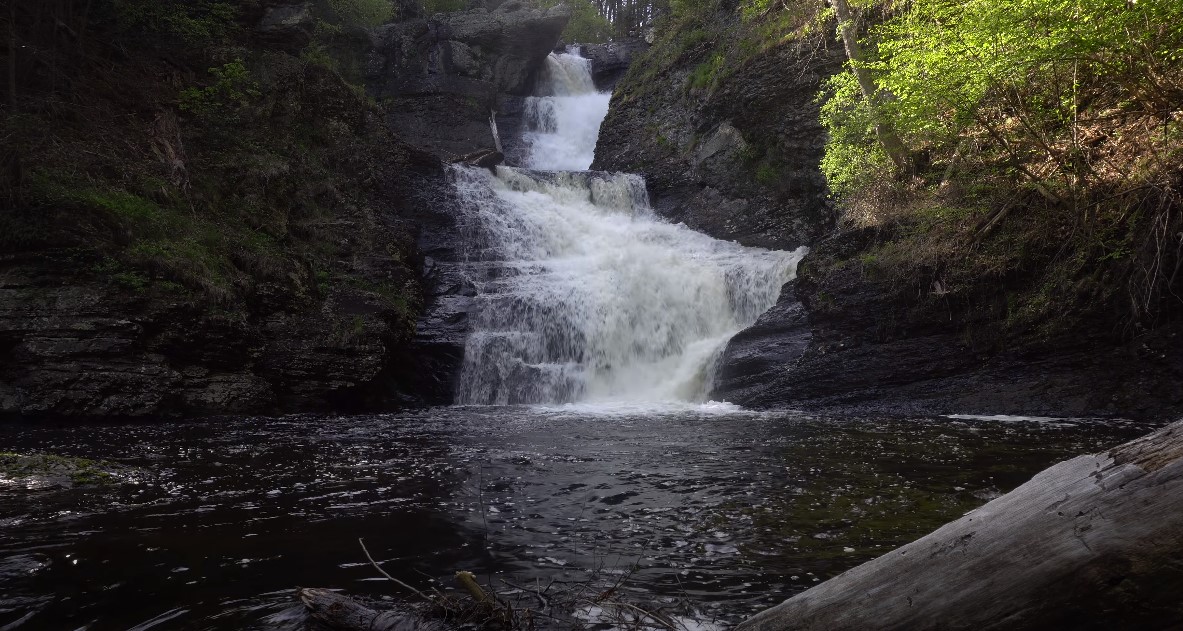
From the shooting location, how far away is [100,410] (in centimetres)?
1081

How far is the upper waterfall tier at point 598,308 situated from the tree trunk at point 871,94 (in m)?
3.33

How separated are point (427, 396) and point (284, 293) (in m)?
3.54

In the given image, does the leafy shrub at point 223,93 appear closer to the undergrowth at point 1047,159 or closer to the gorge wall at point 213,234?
the gorge wall at point 213,234

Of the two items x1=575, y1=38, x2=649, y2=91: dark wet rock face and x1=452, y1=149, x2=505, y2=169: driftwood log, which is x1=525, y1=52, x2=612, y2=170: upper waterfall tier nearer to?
x1=575, y1=38, x2=649, y2=91: dark wet rock face

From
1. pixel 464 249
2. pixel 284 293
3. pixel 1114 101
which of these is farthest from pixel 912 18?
pixel 284 293

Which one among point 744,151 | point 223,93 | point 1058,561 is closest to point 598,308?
point 744,151

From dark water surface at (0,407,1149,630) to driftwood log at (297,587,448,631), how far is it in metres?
0.23

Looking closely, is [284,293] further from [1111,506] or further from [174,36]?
[1111,506]

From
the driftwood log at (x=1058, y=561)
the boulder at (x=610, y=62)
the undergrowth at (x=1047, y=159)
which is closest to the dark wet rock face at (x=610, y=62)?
the boulder at (x=610, y=62)

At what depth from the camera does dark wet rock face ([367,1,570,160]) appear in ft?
91.1

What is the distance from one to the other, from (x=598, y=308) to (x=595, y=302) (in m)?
0.18

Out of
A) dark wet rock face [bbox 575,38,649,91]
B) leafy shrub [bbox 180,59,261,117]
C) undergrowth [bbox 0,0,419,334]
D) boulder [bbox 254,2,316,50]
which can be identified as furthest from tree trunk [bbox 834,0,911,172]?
dark wet rock face [bbox 575,38,649,91]

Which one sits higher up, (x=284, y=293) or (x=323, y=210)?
(x=323, y=210)

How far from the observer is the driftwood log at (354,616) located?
3139 millimetres
